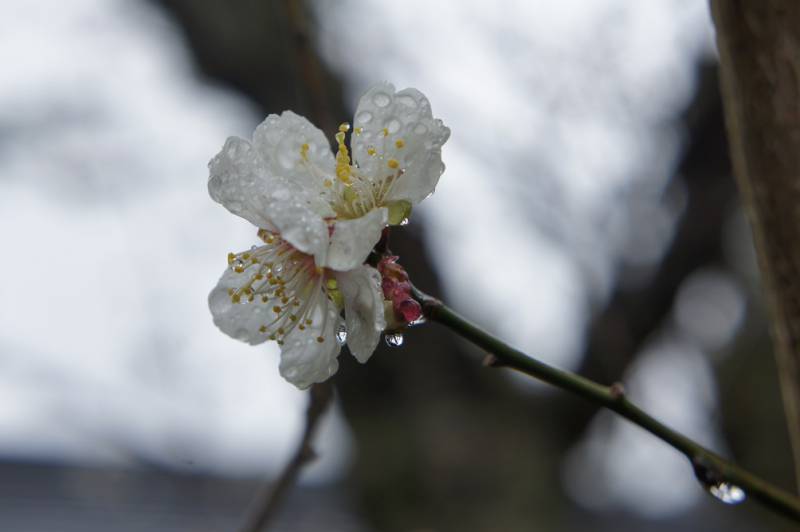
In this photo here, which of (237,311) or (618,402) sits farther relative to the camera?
(237,311)

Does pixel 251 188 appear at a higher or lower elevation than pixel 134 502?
higher

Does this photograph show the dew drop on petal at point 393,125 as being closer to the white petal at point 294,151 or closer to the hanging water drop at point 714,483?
the white petal at point 294,151

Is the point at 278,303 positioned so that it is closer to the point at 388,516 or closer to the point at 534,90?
the point at 534,90

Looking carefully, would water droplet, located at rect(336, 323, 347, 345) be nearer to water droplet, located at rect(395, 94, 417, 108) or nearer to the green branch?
the green branch

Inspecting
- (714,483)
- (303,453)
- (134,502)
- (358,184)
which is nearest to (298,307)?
(358,184)

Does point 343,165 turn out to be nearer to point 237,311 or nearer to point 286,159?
→ point 286,159

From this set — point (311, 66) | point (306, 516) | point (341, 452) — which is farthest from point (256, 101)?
point (306, 516)
